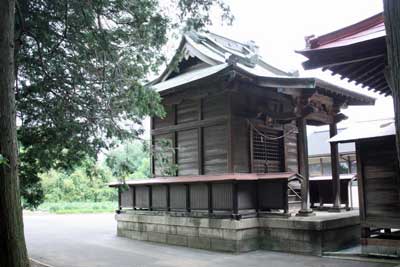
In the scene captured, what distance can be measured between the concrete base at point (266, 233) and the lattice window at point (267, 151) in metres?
2.30

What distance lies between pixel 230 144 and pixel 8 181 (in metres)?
7.38

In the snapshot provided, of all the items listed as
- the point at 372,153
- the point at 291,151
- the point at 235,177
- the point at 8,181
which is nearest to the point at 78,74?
the point at 8,181

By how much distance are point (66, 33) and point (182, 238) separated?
715cm

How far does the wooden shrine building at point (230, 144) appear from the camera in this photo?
37.6ft

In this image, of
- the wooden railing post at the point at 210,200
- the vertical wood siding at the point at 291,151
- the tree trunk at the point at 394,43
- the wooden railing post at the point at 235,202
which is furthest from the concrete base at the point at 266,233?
the tree trunk at the point at 394,43

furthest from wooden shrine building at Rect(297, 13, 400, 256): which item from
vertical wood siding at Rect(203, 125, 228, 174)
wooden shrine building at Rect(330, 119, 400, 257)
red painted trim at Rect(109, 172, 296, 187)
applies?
vertical wood siding at Rect(203, 125, 228, 174)

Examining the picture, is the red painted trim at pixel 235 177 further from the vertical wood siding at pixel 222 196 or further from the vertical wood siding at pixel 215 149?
the vertical wood siding at pixel 215 149

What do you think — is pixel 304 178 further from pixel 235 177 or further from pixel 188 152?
pixel 188 152

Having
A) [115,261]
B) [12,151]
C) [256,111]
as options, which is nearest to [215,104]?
[256,111]

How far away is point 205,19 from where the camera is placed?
28.9ft

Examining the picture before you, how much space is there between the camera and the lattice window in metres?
13.4

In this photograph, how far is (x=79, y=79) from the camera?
9.15 m

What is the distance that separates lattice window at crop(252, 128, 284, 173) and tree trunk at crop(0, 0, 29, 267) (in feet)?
26.9

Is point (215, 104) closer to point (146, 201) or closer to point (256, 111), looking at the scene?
point (256, 111)
